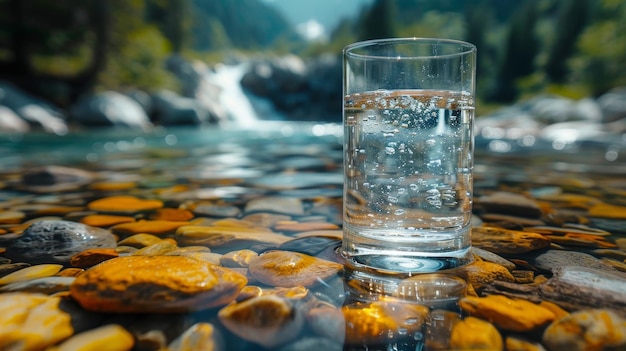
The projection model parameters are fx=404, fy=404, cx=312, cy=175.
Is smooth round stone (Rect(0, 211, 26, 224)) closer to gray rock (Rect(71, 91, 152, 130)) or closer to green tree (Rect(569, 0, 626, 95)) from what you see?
gray rock (Rect(71, 91, 152, 130))

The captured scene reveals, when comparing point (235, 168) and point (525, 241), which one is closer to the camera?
point (525, 241)

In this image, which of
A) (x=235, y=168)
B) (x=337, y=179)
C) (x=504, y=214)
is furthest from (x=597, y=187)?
(x=235, y=168)

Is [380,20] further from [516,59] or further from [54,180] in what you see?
[54,180]

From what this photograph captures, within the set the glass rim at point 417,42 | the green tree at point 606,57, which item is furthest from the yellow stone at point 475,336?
the green tree at point 606,57

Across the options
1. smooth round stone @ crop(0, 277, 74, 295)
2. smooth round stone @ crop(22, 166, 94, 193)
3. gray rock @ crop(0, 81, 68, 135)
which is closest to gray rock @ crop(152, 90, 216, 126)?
gray rock @ crop(0, 81, 68, 135)

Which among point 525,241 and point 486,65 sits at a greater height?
point 486,65

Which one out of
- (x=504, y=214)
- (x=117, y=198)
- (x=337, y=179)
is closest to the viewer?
(x=504, y=214)

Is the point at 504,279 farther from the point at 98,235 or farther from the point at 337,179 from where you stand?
the point at 337,179
